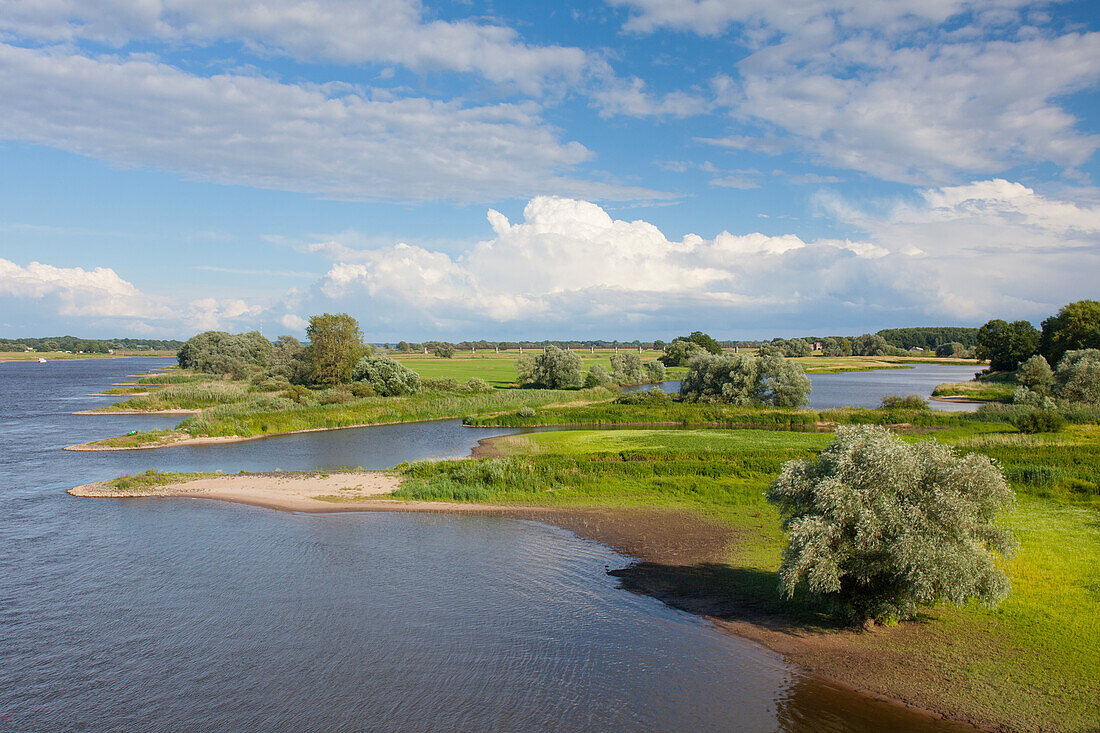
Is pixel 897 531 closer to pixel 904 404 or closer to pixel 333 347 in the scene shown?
pixel 904 404

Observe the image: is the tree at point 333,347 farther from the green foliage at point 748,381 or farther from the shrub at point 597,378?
the green foliage at point 748,381

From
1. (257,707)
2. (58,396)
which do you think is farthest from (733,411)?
(58,396)

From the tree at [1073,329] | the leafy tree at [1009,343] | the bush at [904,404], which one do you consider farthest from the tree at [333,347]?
the leafy tree at [1009,343]

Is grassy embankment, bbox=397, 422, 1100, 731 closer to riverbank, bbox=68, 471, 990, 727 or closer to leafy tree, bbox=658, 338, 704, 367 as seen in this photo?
riverbank, bbox=68, 471, 990, 727

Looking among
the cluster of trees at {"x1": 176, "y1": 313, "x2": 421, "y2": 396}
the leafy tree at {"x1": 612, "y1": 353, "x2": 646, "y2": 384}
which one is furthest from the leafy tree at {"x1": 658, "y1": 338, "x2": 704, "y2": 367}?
the cluster of trees at {"x1": 176, "y1": 313, "x2": 421, "y2": 396}

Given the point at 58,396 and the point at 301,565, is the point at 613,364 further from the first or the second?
the point at 301,565

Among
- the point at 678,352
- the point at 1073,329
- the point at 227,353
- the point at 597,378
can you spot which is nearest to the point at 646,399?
the point at 597,378
